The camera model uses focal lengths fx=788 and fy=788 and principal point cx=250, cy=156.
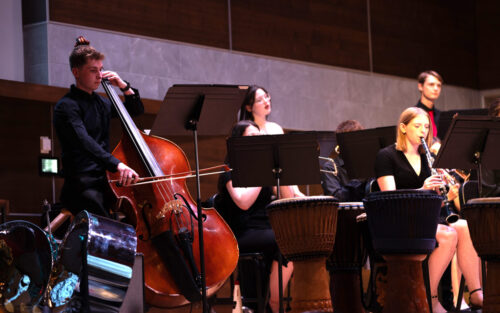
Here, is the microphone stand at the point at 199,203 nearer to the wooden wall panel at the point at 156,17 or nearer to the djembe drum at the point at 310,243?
the djembe drum at the point at 310,243

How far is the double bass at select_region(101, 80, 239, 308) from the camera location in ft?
12.5

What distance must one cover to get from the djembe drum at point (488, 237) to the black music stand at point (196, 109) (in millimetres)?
1268

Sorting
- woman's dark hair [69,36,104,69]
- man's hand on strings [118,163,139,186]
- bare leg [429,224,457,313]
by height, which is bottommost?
bare leg [429,224,457,313]

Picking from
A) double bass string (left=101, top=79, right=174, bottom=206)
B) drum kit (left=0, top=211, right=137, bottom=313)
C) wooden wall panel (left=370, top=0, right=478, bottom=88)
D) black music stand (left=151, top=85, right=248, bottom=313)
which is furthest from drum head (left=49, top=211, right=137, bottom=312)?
wooden wall panel (left=370, top=0, right=478, bottom=88)

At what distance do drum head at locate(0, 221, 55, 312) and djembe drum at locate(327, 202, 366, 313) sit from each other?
1.41 metres

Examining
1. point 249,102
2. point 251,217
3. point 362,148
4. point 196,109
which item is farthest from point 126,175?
point 362,148

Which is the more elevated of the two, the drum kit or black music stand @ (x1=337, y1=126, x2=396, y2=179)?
black music stand @ (x1=337, y1=126, x2=396, y2=179)

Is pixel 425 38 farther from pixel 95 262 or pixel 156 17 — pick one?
pixel 95 262

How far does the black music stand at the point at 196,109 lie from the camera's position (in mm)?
Answer: 3922

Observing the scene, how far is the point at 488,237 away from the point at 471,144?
732 mm

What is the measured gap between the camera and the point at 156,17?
20.9 ft

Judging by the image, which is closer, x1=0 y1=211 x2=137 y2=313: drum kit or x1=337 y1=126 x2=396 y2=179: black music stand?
x1=0 y1=211 x2=137 y2=313: drum kit

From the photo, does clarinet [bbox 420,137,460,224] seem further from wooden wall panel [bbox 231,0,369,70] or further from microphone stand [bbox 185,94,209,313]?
wooden wall panel [bbox 231,0,369,70]

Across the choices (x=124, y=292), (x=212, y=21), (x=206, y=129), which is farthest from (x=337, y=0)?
(x=124, y=292)
